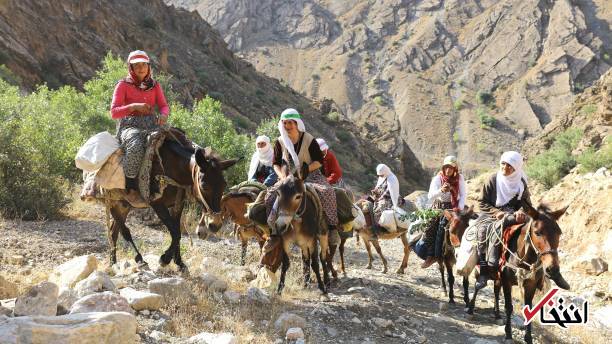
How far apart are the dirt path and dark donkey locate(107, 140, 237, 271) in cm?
59

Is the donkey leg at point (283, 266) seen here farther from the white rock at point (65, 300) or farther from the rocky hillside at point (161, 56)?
the rocky hillside at point (161, 56)

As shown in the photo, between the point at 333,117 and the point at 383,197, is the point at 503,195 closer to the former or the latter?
the point at 383,197

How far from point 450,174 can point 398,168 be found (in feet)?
142

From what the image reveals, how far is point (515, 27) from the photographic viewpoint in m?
97.5

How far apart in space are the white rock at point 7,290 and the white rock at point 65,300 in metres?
0.72

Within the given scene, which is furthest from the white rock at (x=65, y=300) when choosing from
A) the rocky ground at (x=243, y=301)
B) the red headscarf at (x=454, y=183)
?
the red headscarf at (x=454, y=183)

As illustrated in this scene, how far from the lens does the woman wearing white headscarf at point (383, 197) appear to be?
12802 millimetres

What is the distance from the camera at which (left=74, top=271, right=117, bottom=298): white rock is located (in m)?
5.33

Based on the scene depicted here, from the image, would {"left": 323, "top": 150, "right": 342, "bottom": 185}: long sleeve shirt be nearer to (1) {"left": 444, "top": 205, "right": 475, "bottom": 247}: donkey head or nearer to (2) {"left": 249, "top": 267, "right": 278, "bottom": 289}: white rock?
(1) {"left": 444, "top": 205, "right": 475, "bottom": 247}: donkey head

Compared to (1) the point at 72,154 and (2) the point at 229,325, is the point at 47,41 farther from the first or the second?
(2) the point at 229,325

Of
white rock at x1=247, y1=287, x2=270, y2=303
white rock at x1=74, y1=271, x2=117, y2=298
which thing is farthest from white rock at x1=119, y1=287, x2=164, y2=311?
white rock at x1=247, y1=287, x2=270, y2=303

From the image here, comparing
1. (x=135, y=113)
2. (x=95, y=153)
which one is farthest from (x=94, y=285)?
(x=135, y=113)

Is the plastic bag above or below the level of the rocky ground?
above

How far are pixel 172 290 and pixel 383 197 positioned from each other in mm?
8218
